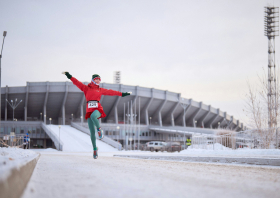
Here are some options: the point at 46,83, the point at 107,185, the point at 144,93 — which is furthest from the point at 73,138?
the point at 107,185

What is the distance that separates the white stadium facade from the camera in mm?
65750

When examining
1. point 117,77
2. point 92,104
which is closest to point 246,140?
point 92,104

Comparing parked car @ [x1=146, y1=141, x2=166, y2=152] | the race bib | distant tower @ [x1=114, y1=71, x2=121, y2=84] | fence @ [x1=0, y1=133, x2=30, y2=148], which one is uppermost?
distant tower @ [x1=114, y1=71, x2=121, y2=84]

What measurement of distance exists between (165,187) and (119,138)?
67.7m

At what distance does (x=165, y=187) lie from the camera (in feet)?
10.0

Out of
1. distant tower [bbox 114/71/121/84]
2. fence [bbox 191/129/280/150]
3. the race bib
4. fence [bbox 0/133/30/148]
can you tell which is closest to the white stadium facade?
fence [bbox 0/133/30/148]

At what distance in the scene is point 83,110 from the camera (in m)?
75.4

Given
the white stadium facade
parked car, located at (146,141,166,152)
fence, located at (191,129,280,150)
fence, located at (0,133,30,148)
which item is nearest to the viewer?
fence, located at (191,129,280,150)

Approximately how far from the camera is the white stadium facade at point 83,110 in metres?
65.8

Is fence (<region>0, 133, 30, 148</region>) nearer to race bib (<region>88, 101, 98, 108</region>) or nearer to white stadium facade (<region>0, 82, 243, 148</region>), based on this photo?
race bib (<region>88, 101, 98, 108</region>)

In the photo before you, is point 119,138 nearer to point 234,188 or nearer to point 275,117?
point 275,117

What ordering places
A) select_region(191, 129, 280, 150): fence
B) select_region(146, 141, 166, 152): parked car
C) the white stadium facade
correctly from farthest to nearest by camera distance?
1. the white stadium facade
2. select_region(146, 141, 166, 152): parked car
3. select_region(191, 129, 280, 150): fence

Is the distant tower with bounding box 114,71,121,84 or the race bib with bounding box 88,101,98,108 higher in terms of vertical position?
the distant tower with bounding box 114,71,121,84

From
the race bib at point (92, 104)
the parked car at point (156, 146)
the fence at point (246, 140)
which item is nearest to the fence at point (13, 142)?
the race bib at point (92, 104)
